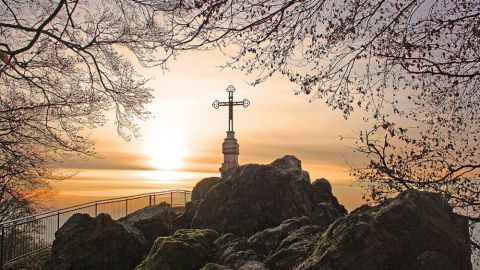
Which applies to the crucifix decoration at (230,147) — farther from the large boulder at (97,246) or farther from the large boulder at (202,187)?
the large boulder at (97,246)

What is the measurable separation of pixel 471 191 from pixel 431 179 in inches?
39.5

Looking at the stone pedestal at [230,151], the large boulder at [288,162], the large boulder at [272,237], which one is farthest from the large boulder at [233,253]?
the stone pedestal at [230,151]

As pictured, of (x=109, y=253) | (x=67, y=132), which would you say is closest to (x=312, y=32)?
(x=109, y=253)

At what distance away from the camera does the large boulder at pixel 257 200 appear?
47.2 ft

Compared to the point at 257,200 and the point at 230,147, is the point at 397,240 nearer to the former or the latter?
the point at 257,200

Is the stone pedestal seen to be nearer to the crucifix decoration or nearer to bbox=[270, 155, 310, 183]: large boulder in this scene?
the crucifix decoration

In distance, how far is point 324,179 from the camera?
16.9 meters

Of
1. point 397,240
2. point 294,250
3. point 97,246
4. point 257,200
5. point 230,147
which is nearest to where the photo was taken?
point 397,240

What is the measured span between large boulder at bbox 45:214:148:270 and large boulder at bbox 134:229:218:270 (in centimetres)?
252

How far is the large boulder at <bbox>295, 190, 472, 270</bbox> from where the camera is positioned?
7.04 metres

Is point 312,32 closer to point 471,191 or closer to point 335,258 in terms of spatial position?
point 335,258

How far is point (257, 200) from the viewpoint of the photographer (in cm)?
1479

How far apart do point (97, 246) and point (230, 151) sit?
1263 centimetres

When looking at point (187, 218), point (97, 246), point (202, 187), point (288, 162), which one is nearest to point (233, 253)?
point (97, 246)
